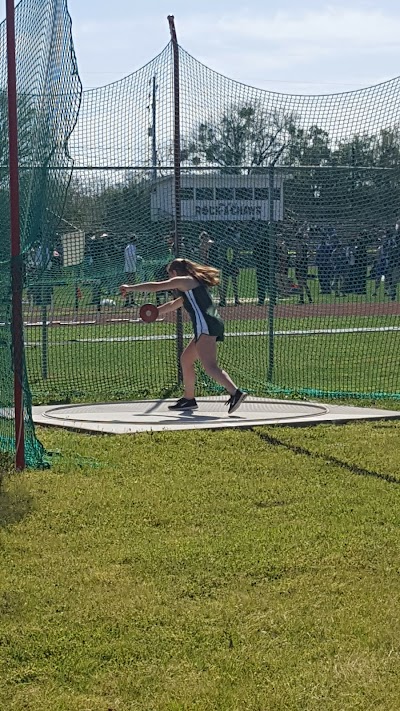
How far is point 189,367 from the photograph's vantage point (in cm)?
1098

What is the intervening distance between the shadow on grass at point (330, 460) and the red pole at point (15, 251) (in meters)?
2.07

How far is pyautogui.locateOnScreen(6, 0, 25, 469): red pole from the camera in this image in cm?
784

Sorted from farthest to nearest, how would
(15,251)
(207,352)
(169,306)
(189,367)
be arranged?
(189,367)
(169,306)
(207,352)
(15,251)

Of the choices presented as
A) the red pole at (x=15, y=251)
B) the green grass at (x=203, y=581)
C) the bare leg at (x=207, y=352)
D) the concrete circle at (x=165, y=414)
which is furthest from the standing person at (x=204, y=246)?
the red pole at (x=15, y=251)

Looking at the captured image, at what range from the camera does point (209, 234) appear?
12758mm

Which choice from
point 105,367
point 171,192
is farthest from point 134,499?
point 105,367

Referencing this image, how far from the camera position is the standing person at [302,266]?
43.2 feet

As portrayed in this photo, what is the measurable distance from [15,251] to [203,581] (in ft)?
11.2

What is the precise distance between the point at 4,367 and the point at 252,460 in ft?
6.56

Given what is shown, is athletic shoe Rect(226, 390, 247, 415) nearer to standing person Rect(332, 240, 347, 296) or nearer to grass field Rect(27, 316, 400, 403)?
grass field Rect(27, 316, 400, 403)

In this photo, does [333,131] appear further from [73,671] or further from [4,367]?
[73,671]

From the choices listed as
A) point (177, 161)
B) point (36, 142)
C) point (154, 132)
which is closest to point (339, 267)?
point (177, 161)

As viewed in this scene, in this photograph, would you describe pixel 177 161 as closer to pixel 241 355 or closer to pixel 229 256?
→ pixel 229 256

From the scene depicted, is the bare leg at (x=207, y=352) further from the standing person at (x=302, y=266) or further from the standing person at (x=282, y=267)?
the standing person at (x=302, y=266)
